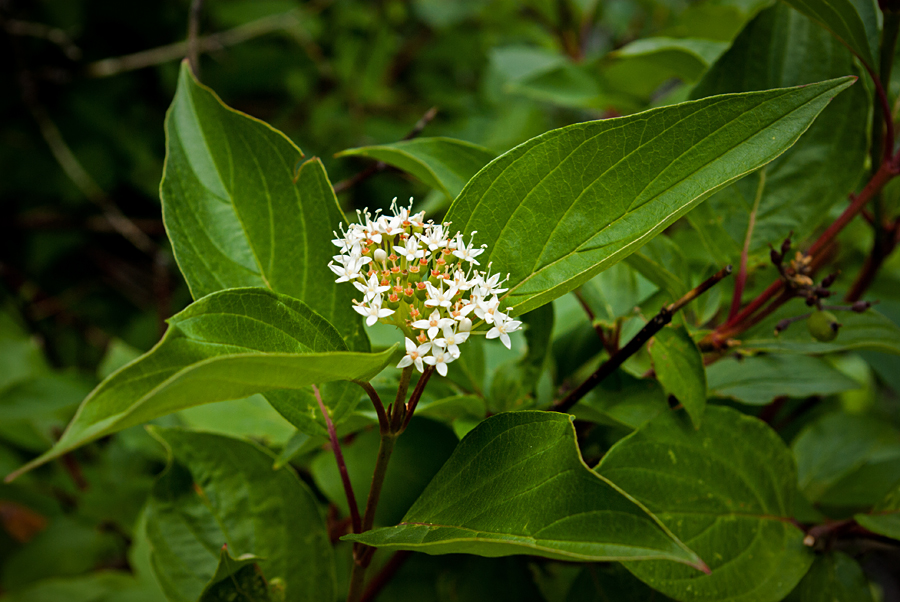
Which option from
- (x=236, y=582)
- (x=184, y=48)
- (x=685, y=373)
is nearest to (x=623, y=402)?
(x=685, y=373)

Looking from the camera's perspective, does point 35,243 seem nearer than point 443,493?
No

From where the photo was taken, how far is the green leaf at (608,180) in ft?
1.55

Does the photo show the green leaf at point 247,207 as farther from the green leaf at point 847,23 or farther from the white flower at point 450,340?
the green leaf at point 847,23

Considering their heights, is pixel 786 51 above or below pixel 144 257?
below

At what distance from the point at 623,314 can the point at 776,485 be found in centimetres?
28

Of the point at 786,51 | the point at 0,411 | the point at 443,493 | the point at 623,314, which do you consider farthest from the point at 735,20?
the point at 0,411

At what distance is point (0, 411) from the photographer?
1206 mm

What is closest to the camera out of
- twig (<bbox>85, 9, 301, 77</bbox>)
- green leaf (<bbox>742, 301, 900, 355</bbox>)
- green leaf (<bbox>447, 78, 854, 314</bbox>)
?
green leaf (<bbox>447, 78, 854, 314</bbox>)

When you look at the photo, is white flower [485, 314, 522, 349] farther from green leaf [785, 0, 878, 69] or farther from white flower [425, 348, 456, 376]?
green leaf [785, 0, 878, 69]

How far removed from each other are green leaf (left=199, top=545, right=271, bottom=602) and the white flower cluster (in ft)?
0.93

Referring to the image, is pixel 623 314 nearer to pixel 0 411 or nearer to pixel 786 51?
pixel 786 51

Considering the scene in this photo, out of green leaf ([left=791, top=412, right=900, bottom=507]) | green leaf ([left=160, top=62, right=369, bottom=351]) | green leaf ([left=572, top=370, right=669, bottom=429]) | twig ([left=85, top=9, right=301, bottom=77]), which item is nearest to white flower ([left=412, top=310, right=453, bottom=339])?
green leaf ([left=160, top=62, right=369, bottom=351])

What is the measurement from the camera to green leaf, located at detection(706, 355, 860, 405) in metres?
0.75

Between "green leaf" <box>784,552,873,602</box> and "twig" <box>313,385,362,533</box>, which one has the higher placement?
"twig" <box>313,385,362,533</box>
